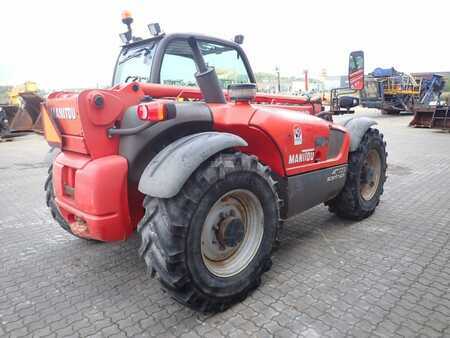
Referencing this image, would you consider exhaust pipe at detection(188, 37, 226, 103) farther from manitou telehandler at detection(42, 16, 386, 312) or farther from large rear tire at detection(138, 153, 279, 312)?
large rear tire at detection(138, 153, 279, 312)

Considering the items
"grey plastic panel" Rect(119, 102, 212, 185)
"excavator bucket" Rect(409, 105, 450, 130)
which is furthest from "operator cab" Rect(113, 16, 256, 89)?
"excavator bucket" Rect(409, 105, 450, 130)

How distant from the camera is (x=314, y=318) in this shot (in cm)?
232

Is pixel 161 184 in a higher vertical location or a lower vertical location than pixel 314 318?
higher

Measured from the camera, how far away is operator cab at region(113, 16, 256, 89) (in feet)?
10.8

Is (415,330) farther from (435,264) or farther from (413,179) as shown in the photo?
(413,179)

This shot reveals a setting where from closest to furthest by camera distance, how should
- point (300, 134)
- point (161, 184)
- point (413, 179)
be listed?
point (161, 184), point (300, 134), point (413, 179)

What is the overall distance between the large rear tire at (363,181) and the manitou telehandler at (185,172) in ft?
1.92

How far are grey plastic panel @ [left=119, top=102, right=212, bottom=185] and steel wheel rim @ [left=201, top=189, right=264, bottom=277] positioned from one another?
60 cm

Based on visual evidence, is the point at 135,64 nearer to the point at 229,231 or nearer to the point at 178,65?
the point at 178,65

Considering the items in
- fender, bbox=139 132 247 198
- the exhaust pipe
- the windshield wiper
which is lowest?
fender, bbox=139 132 247 198

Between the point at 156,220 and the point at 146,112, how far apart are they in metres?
0.67

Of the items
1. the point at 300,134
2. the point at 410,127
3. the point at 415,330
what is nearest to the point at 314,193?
the point at 300,134

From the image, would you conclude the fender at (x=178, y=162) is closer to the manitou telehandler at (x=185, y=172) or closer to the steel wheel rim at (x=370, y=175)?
the manitou telehandler at (x=185, y=172)

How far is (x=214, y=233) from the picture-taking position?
2521mm
